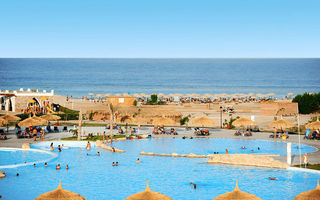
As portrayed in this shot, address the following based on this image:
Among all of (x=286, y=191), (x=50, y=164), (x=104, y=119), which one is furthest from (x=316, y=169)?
(x=104, y=119)

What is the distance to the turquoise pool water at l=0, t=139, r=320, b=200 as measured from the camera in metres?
19.2

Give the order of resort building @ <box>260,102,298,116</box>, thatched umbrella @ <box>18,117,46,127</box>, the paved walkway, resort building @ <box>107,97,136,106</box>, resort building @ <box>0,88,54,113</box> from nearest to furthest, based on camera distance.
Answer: the paved walkway → thatched umbrella @ <box>18,117,46,127</box> → resort building @ <box>260,102,298,116</box> → resort building @ <box>0,88,54,113</box> → resort building @ <box>107,97,136,106</box>

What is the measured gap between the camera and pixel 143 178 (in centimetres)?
2177

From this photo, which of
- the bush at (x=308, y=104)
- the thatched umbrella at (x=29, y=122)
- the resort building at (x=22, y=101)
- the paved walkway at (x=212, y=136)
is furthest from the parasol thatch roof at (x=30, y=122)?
the bush at (x=308, y=104)

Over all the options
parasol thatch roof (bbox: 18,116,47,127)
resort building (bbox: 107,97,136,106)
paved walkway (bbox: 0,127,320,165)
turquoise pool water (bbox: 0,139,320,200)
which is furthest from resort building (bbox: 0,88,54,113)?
turquoise pool water (bbox: 0,139,320,200)

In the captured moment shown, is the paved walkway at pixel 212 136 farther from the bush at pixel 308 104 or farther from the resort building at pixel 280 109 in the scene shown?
the bush at pixel 308 104

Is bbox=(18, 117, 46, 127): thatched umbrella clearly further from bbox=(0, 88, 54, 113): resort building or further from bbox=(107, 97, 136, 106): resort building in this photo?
bbox=(107, 97, 136, 106): resort building

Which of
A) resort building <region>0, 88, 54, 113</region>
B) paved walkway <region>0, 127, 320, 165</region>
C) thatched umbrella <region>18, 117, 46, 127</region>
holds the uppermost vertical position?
resort building <region>0, 88, 54, 113</region>

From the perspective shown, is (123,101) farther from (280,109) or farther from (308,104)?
(308,104)

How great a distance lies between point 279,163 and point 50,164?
1311 cm

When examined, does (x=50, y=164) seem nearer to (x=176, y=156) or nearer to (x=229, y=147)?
(x=176, y=156)

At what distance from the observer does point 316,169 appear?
22250 millimetres

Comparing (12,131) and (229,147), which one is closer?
(229,147)

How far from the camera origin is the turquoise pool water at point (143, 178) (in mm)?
19219
